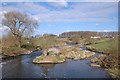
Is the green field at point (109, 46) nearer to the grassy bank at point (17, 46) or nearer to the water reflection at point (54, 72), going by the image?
the water reflection at point (54, 72)

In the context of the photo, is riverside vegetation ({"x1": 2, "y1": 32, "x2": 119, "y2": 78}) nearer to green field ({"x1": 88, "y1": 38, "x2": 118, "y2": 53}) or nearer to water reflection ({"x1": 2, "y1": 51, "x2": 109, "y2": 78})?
green field ({"x1": 88, "y1": 38, "x2": 118, "y2": 53})

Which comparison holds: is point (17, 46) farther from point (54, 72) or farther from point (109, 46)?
point (54, 72)

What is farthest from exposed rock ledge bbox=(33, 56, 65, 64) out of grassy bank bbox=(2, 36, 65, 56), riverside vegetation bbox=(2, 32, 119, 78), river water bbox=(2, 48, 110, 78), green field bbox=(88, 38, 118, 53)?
grassy bank bbox=(2, 36, 65, 56)

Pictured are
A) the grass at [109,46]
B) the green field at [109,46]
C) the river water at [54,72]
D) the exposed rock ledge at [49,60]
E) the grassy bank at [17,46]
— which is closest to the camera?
the river water at [54,72]

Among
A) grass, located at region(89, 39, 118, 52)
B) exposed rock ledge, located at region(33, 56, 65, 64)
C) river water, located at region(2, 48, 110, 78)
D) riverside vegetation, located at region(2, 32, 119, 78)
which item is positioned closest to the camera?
river water, located at region(2, 48, 110, 78)

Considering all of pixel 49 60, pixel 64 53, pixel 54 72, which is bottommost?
pixel 54 72

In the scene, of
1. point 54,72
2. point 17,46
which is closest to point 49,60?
point 54,72

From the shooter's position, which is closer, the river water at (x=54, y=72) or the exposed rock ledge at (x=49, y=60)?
the river water at (x=54, y=72)

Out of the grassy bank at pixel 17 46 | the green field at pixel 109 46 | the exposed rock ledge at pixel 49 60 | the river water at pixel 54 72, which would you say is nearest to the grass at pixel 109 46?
the green field at pixel 109 46

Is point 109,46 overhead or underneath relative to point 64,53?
overhead

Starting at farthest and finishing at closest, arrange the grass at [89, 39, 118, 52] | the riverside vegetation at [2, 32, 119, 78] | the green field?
the grass at [89, 39, 118, 52]
the green field
the riverside vegetation at [2, 32, 119, 78]

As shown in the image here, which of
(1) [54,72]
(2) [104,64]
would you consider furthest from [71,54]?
(1) [54,72]

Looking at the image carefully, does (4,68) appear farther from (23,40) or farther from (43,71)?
(23,40)

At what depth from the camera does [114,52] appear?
66.4ft
